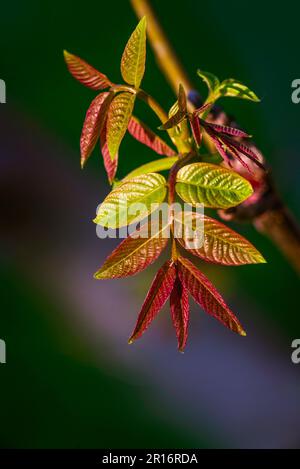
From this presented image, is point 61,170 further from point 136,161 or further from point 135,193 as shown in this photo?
point 135,193

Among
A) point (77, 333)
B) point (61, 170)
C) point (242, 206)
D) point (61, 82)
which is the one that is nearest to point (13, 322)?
point (77, 333)

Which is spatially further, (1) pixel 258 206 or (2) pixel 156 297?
(1) pixel 258 206

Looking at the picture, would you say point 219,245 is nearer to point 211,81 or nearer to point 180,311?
point 180,311

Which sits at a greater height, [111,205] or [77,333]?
[77,333]

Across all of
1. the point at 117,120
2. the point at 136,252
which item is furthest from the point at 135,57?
the point at 136,252

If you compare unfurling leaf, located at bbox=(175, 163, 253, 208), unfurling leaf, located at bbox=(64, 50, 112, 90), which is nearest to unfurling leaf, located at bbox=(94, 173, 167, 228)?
unfurling leaf, located at bbox=(175, 163, 253, 208)
